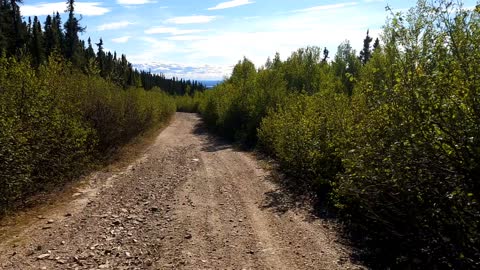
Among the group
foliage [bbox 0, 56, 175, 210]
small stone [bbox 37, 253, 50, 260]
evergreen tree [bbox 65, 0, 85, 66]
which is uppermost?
evergreen tree [bbox 65, 0, 85, 66]

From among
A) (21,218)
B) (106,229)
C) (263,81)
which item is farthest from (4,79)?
(263,81)

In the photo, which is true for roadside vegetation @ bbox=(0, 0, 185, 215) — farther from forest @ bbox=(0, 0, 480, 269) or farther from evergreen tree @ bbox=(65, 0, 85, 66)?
evergreen tree @ bbox=(65, 0, 85, 66)

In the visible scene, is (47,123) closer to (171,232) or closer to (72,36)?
(171,232)

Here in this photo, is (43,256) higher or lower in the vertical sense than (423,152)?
lower

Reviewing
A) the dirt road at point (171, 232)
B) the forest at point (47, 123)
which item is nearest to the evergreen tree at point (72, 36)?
the forest at point (47, 123)

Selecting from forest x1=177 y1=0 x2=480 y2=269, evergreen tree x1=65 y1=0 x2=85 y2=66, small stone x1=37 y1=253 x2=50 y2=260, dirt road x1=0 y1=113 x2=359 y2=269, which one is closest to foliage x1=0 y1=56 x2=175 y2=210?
dirt road x1=0 y1=113 x2=359 y2=269

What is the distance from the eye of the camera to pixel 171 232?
8273mm

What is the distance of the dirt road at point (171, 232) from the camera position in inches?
269

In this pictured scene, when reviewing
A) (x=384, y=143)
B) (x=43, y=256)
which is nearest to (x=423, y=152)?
(x=384, y=143)

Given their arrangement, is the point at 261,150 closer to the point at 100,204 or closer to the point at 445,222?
the point at 100,204

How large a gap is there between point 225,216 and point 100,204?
3.71m

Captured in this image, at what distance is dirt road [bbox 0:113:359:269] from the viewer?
6844mm

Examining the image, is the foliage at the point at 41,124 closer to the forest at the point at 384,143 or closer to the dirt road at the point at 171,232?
the forest at the point at 384,143

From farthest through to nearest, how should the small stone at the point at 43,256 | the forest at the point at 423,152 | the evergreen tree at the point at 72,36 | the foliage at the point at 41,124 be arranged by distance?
the evergreen tree at the point at 72,36
the foliage at the point at 41,124
the small stone at the point at 43,256
the forest at the point at 423,152
